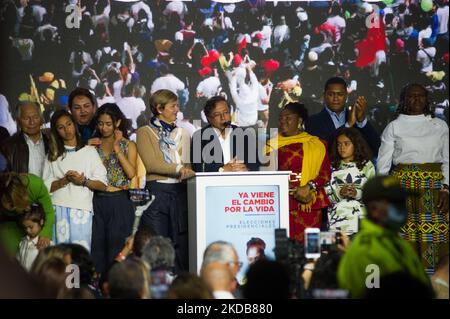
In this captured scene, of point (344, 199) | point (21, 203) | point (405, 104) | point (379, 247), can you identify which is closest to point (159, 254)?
point (379, 247)

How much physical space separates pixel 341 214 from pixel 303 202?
1.10 feet

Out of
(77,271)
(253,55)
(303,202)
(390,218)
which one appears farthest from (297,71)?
(390,218)

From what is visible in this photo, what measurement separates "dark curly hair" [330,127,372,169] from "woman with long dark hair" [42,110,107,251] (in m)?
2.00

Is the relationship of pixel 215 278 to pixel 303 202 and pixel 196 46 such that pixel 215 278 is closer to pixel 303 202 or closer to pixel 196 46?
pixel 303 202

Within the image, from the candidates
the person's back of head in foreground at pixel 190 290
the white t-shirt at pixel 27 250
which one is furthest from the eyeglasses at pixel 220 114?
the person's back of head in foreground at pixel 190 290

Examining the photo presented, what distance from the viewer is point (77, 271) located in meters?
5.30

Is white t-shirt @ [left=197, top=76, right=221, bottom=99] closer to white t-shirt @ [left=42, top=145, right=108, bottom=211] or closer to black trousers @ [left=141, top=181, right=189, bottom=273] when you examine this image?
black trousers @ [left=141, top=181, right=189, bottom=273]

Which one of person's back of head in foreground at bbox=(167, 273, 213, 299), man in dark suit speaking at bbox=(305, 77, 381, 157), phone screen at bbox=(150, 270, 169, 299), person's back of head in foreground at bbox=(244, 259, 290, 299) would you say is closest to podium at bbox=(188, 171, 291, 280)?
man in dark suit speaking at bbox=(305, 77, 381, 157)

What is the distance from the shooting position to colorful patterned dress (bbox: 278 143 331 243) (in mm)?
7117

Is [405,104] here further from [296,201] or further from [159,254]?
[159,254]

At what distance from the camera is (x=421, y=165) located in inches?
290

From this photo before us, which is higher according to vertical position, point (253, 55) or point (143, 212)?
point (253, 55)
